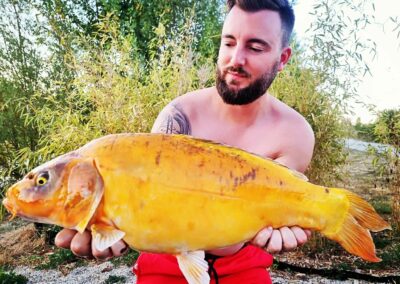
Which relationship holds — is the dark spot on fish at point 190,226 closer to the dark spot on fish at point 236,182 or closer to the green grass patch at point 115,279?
the dark spot on fish at point 236,182

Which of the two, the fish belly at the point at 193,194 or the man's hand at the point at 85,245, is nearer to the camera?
the fish belly at the point at 193,194

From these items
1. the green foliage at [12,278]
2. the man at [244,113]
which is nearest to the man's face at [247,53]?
the man at [244,113]

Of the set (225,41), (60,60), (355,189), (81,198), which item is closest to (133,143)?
(81,198)

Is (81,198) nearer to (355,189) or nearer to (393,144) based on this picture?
(393,144)

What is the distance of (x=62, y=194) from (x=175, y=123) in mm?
904

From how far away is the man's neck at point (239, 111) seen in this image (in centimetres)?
229

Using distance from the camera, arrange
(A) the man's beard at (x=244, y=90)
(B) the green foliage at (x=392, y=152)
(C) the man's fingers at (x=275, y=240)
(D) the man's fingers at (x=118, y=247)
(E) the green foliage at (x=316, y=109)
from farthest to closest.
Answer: (B) the green foliage at (x=392, y=152)
(E) the green foliage at (x=316, y=109)
(A) the man's beard at (x=244, y=90)
(C) the man's fingers at (x=275, y=240)
(D) the man's fingers at (x=118, y=247)

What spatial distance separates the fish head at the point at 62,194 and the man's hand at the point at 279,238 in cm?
53

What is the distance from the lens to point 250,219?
1.43 m

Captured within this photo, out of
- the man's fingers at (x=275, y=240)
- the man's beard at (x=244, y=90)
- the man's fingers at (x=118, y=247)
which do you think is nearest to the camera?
the man's fingers at (x=118, y=247)

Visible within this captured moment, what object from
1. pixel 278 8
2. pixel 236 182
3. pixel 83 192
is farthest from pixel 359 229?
pixel 278 8

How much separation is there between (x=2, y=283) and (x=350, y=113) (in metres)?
3.80

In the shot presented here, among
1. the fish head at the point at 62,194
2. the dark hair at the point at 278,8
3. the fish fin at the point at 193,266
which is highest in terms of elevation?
the dark hair at the point at 278,8

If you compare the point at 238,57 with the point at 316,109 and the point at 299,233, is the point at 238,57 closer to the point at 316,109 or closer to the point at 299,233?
the point at 299,233
